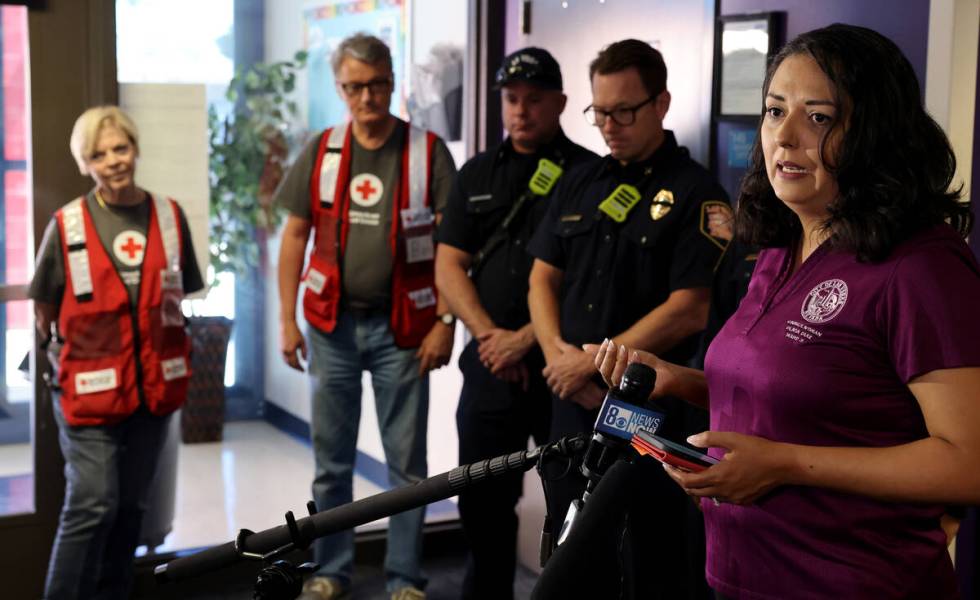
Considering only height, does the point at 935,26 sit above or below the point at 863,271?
above

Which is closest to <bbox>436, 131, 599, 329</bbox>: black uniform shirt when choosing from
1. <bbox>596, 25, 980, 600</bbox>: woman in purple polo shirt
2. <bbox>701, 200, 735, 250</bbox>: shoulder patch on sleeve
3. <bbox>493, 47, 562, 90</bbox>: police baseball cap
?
<bbox>493, 47, 562, 90</bbox>: police baseball cap

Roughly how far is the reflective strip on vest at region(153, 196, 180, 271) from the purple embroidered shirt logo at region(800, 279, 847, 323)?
225cm

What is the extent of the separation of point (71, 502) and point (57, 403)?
0.90ft

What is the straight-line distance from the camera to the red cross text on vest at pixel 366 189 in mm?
3445

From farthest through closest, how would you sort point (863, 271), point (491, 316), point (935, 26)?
point (491, 316) → point (935, 26) → point (863, 271)

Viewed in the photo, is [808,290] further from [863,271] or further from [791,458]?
[791,458]

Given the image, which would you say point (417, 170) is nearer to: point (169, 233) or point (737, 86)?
point (169, 233)

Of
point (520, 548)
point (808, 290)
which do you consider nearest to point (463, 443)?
point (520, 548)

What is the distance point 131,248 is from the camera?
3207 mm

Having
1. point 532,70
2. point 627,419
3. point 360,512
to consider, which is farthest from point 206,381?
point 627,419

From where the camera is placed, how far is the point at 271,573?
1.26 meters

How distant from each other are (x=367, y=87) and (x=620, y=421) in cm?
238

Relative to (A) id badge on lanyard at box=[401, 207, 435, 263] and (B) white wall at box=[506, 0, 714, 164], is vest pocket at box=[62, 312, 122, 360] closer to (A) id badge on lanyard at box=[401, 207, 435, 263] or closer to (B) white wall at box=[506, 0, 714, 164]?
(A) id badge on lanyard at box=[401, 207, 435, 263]

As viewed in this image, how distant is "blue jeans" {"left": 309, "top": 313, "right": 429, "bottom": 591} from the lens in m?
3.48
